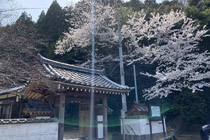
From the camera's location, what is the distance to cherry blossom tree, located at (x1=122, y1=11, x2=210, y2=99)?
11.5m

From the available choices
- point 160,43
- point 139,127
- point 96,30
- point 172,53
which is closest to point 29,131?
point 139,127

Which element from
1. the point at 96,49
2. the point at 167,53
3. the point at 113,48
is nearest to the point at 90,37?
the point at 96,49

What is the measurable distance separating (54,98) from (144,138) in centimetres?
476

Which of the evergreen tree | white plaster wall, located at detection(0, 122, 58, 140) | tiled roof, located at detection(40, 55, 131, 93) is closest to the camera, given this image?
white plaster wall, located at detection(0, 122, 58, 140)

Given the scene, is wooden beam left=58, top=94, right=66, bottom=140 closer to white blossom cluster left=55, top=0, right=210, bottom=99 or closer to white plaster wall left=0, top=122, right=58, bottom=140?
white plaster wall left=0, top=122, right=58, bottom=140

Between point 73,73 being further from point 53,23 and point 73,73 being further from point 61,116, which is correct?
point 53,23

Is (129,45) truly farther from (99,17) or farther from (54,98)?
(54,98)

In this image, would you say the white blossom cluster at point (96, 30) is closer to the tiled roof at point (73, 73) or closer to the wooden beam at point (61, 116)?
the tiled roof at point (73, 73)

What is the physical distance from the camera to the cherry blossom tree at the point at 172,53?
1149cm

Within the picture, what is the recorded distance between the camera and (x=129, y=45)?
1348cm

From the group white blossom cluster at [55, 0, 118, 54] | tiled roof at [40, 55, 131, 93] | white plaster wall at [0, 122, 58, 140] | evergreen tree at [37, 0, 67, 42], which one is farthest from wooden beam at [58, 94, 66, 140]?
evergreen tree at [37, 0, 67, 42]

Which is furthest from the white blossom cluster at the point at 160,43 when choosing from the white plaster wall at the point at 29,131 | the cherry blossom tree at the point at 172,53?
the white plaster wall at the point at 29,131

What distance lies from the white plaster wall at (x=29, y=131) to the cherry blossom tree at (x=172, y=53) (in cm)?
813

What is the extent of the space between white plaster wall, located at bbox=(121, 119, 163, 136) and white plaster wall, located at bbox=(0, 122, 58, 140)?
438 centimetres
